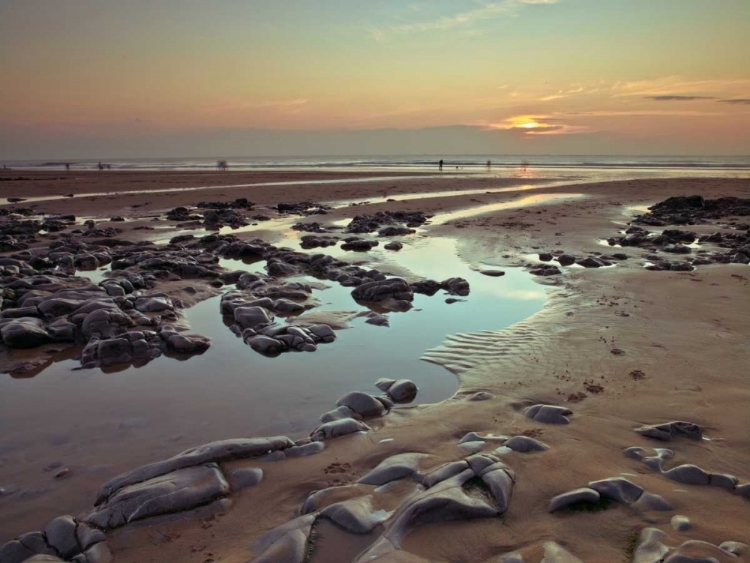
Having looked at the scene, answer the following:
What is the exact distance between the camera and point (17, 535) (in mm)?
2951

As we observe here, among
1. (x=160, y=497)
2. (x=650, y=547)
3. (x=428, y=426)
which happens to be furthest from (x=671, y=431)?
(x=160, y=497)

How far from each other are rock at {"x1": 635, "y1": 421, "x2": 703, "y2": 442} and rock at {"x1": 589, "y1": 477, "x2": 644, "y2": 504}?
2.85ft

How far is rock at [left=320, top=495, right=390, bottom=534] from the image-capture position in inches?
110

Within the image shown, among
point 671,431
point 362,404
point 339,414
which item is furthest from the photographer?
point 362,404

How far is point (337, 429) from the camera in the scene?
Result: 4035 mm

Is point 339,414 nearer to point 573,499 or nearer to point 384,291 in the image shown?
point 573,499

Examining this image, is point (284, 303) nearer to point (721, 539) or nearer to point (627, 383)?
point (627, 383)

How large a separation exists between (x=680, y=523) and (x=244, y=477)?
2626 millimetres

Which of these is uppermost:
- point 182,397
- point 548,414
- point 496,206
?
point 496,206

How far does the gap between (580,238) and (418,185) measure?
19260 millimetres

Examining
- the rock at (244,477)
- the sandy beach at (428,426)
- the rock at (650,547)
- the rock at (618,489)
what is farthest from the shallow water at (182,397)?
the rock at (650,547)

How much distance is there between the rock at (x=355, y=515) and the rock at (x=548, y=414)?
1.77m

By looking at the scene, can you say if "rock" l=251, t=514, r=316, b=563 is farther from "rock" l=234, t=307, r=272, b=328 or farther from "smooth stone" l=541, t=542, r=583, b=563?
"rock" l=234, t=307, r=272, b=328

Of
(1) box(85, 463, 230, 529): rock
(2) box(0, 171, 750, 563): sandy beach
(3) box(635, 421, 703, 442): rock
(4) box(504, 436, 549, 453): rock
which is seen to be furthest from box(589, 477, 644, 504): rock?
(1) box(85, 463, 230, 529): rock
